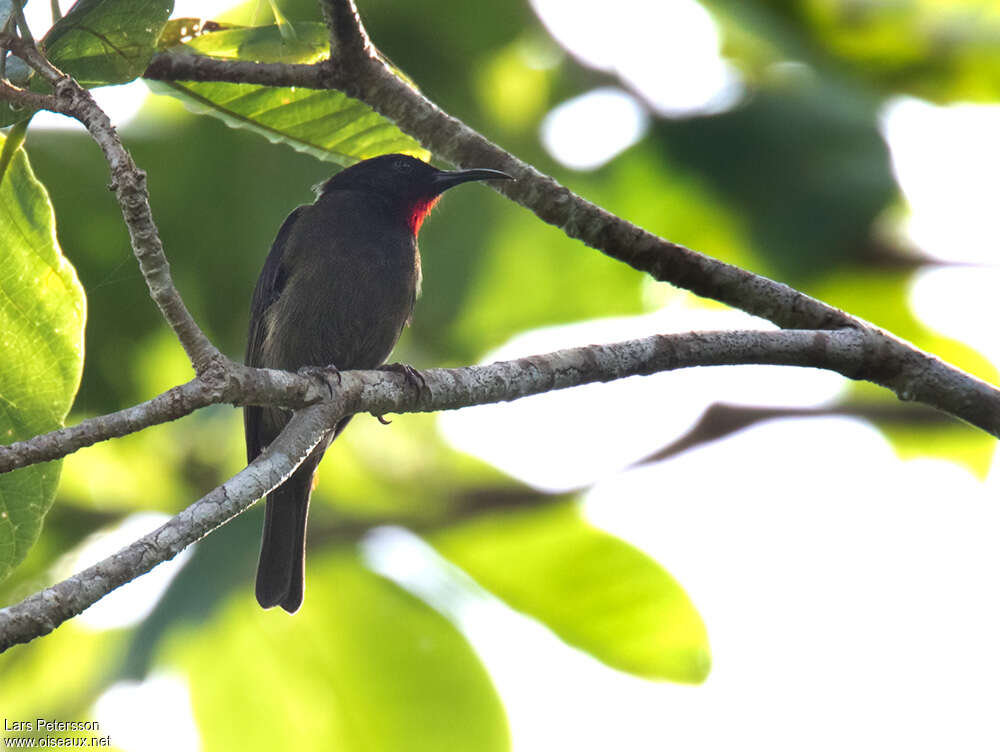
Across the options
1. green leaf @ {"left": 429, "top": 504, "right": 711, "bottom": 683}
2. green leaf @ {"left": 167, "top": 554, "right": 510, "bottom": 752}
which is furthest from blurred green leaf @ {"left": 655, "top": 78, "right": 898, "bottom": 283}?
green leaf @ {"left": 167, "top": 554, "right": 510, "bottom": 752}

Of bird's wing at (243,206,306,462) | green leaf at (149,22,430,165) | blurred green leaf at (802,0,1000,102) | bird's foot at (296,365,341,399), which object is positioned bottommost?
bird's wing at (243,206,306,462)

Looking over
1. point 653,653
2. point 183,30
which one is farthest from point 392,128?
point 653,653

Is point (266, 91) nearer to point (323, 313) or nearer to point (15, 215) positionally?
point (15, 215)

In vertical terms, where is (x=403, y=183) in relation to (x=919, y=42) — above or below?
below

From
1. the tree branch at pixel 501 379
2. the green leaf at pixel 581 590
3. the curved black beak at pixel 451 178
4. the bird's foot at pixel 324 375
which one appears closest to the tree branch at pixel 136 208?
the tree branch at pixel 501 379

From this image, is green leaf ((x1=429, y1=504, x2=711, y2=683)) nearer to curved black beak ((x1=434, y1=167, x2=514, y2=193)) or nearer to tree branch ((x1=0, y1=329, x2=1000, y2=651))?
curved black beak ((x1=434, y1=167, x2=514, y2=193))

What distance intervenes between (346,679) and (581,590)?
1063 mm

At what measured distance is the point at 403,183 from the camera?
16.4 ft

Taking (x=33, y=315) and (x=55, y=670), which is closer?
(x=33, y=315)

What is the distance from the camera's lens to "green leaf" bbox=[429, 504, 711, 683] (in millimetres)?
5156

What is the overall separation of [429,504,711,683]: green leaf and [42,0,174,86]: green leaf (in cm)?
284

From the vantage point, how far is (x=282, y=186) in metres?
4.53

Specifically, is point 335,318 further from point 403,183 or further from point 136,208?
point 136,208

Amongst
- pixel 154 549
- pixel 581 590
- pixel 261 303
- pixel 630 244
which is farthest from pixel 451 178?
pixel 154 549
